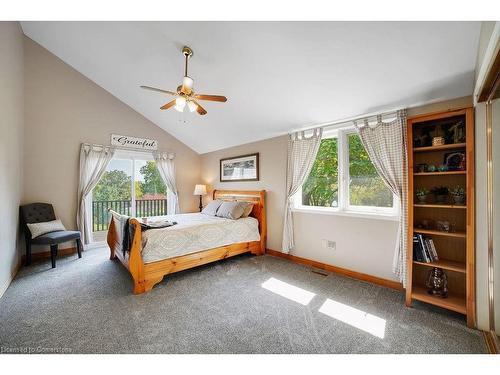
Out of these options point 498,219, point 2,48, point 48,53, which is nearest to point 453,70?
point 498,219

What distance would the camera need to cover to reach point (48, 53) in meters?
3.59

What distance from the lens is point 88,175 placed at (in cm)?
401

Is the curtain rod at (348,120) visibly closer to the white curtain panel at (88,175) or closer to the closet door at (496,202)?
the closet door at (496,202)

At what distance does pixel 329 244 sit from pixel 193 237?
77.8 inches

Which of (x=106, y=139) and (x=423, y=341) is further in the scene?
(x=106, y=139)

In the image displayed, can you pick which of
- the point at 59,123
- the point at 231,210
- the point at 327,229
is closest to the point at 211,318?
the point at 231,210

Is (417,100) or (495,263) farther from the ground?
(417,100)

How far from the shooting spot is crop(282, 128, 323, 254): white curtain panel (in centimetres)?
323

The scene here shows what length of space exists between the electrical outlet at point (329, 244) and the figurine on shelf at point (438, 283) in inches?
43.4

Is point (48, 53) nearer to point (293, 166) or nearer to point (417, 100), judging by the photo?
point (293, 166)

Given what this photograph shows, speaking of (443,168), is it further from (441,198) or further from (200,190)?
(200,190)

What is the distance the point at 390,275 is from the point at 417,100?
6.73 ft

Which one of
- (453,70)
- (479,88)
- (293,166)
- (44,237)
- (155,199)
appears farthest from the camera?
(155,199)

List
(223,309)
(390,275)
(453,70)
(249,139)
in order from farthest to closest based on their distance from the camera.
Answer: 1. (249,139)
2. (390,275)
3. (223,309)
4. (453,70)
